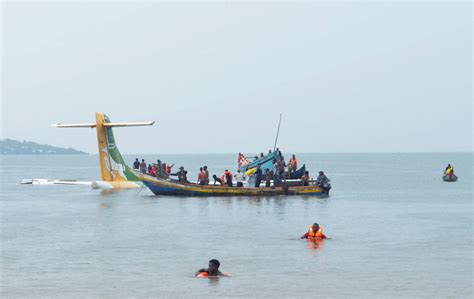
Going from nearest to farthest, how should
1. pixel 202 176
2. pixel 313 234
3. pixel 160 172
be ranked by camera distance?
pixel 313 234
pixel 202 176
pixel 160 172

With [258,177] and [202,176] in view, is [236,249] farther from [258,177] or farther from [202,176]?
[258,177]

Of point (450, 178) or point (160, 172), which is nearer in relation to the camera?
point (160, 172)

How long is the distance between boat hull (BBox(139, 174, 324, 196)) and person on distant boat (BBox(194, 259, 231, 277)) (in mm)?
29352

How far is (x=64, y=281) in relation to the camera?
79.7 feet

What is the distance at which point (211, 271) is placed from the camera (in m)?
24.5

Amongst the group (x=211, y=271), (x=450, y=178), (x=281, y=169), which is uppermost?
(x=450, y=178)

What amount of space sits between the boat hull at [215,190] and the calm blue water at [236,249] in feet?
2.01

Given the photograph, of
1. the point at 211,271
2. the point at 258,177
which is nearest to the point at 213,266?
the point at 211,271

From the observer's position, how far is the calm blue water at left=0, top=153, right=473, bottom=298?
23.5 meters

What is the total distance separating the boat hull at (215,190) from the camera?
2144 inches

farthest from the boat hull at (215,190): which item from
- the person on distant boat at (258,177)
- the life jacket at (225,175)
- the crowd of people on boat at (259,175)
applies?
the person on distant boat at (258,177)

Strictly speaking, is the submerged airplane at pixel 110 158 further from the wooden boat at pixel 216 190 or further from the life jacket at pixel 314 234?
the life jacket at pixel 314 234

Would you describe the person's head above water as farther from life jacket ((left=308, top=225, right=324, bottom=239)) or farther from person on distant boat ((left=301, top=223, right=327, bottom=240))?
life jacket ((left=308, top=225, right=324, bottom=239))

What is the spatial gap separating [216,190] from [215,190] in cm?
7
